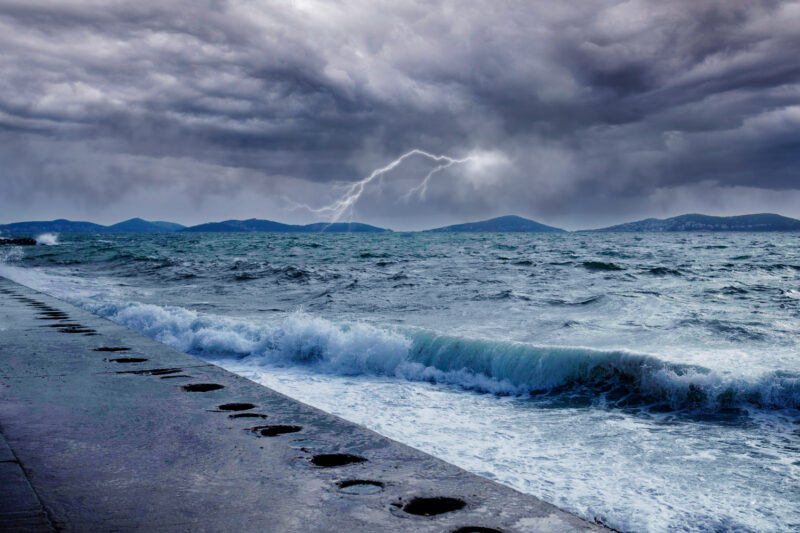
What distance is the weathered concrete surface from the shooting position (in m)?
1.99

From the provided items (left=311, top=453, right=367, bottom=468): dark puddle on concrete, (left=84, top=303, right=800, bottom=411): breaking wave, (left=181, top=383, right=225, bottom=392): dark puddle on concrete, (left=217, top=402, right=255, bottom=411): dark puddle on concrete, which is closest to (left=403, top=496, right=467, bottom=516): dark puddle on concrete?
(left=311, top=453, right=367, bottom=468): dark puddle on concrete

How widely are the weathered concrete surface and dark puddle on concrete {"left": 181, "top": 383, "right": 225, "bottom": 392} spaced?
6cm

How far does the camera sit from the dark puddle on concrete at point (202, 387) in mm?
4017

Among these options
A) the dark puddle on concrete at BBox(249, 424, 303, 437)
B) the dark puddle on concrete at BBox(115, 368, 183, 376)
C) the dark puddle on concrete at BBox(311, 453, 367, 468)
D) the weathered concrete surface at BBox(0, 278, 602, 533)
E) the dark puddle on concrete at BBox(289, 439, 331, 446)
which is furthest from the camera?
the dark puddle on concrete at BBox(115, 368, 183, 376)

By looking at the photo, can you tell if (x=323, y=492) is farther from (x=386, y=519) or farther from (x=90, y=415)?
(x=90, y=415)

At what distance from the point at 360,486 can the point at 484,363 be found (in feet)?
15.7

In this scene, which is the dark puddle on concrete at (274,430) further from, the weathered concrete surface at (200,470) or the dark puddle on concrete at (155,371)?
the dark puddle on concrete at (155,371)

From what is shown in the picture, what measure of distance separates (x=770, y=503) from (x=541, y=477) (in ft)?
4.02

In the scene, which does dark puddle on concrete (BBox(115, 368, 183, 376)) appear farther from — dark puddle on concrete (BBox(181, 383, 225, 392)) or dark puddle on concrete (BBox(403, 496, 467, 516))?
dark puddle on concrete (BBox(403, 496, 467, 516))

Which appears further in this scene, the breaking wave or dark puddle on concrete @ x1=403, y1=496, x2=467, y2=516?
the breaking wave

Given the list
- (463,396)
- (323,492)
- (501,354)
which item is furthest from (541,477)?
(501,354)

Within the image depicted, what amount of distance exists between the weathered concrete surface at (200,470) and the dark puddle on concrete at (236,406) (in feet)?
0.19

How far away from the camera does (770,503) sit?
332cm

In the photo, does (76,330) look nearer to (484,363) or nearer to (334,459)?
(484,363)
